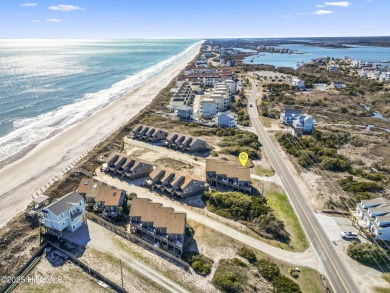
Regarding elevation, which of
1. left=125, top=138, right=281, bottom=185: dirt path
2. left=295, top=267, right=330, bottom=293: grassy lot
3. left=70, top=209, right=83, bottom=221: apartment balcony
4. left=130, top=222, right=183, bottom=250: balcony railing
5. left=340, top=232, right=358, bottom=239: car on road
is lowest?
left=295, top=267, right=330, bottom=293: grassy lot

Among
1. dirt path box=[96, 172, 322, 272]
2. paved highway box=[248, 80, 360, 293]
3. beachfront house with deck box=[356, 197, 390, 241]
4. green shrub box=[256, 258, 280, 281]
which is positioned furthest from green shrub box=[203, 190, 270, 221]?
beachfront house with deck box=[356, 197, 390, 241]

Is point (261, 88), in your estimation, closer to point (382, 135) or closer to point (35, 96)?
point (382, 135)

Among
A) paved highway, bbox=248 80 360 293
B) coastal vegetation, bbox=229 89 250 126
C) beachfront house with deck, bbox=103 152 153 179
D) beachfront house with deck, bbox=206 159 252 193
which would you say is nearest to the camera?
paved highway, bbox=248 80 360 293

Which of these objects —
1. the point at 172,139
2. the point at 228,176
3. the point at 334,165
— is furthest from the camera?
the point at 172,139

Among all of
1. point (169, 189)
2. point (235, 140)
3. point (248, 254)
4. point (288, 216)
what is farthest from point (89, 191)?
point (235, 140)

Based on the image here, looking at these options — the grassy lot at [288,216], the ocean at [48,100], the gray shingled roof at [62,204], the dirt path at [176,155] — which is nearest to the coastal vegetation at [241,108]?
the dirt path at [176,155]

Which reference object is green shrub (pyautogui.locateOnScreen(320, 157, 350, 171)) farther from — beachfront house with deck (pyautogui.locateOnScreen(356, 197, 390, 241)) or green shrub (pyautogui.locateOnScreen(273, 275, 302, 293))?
green shrub (pyautogui.locateOnScreen(273, 275, 302, 293))

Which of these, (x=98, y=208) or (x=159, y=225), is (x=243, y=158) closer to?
(x=159, y=225)
